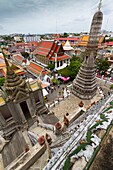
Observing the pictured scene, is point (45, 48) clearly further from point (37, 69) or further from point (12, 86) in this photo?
point (12, 86)

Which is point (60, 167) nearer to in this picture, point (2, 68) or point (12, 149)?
point (12, 149)

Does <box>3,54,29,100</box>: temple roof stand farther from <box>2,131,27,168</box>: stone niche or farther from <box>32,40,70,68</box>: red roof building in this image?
<box>32,40,70,68</box>: red roof building

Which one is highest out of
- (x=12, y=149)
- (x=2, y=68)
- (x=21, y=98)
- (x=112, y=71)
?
(x=21, y=98)

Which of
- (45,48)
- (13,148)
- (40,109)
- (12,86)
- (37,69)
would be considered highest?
(12,86)

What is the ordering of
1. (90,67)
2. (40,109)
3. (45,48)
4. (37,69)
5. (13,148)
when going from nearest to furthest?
(13,148)
(40,109)
(90,67)
(37,69)
(45,48)

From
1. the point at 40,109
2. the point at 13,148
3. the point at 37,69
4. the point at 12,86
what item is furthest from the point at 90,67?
the point at 13,148

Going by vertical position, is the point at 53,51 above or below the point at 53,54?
above

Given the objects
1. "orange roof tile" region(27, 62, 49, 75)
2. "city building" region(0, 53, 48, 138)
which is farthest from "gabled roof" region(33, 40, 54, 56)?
"city building" region(0, 53, 48, 138)

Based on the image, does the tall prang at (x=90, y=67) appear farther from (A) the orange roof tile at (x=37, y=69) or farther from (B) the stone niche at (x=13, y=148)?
(B) the stone niche at (x=13, y=148)

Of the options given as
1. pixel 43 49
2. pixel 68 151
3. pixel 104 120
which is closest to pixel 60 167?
pixel 68 151
